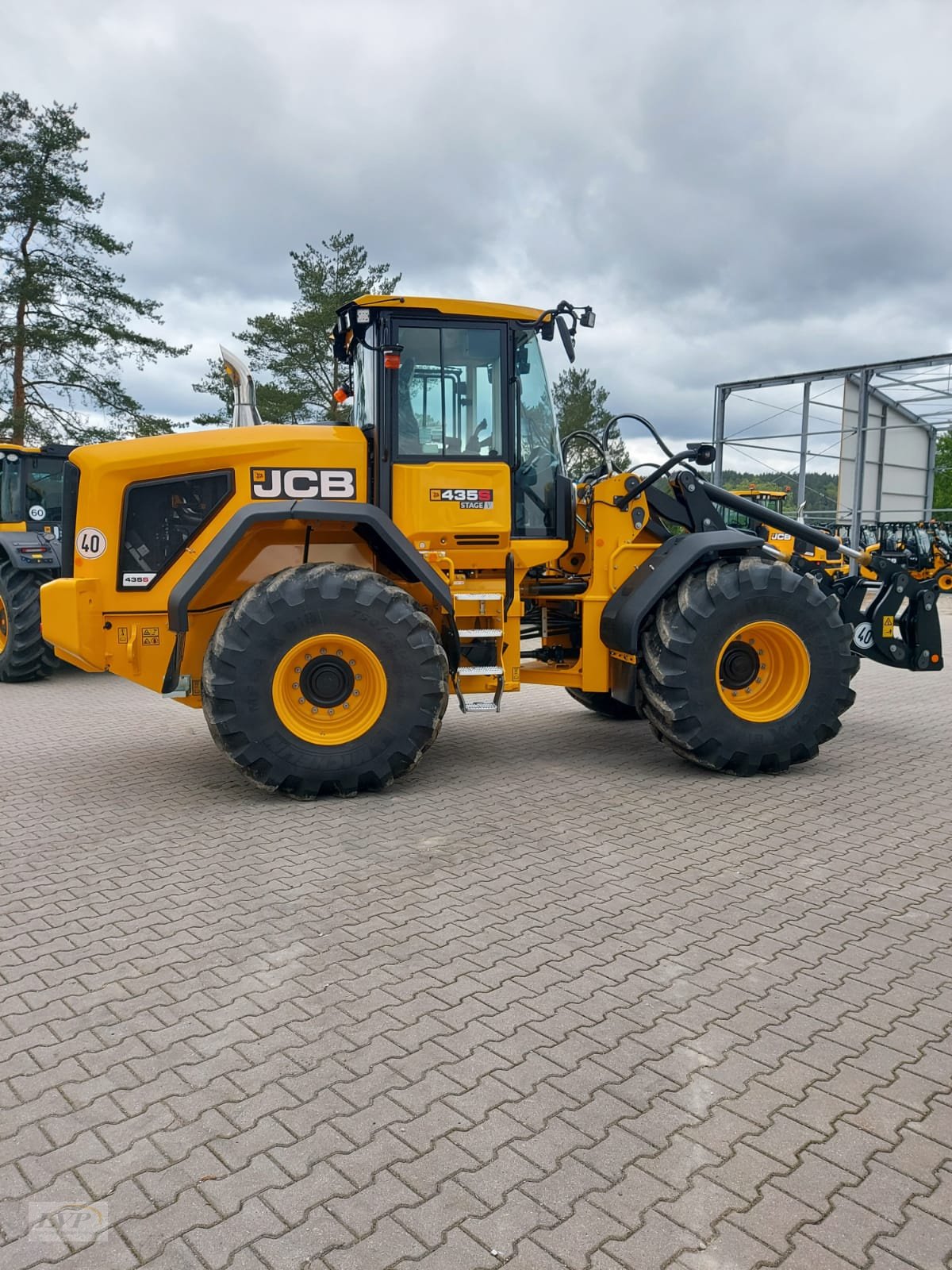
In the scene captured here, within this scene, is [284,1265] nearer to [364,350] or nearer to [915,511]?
[364,350]

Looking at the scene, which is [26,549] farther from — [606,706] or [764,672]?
[764,672]

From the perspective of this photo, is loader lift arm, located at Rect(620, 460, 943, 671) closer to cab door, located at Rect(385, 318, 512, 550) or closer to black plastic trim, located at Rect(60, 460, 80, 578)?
cab door, located at Rect(385, 318, 512, 550)

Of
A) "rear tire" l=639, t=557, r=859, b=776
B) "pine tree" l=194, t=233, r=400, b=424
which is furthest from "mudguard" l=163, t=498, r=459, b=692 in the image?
"pine tree" l=194, t=233, r=400, b=424

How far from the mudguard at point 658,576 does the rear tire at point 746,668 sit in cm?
12

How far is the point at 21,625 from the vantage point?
10.5 m

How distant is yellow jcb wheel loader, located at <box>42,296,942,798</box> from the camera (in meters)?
5.70

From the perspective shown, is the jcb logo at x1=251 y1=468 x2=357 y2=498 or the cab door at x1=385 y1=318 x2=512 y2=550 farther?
the cab door at x1=385 y1=318 x2=512 y2=550

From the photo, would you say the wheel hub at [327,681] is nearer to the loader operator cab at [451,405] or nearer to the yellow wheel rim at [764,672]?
the loader operator cab at [451,405]

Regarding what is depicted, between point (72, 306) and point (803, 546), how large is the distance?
21.3m

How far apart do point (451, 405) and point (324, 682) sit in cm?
197

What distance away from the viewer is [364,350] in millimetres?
6531

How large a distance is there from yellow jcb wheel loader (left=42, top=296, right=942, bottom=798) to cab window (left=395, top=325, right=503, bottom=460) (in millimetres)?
14

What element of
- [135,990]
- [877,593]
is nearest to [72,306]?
[877,593]
